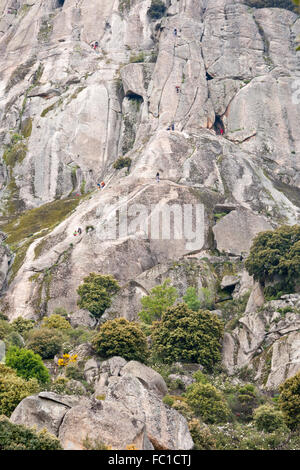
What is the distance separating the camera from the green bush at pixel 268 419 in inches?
1244

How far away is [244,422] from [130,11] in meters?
98.1

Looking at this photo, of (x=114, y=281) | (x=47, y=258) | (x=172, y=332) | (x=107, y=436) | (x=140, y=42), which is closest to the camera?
(x=107, y=436)

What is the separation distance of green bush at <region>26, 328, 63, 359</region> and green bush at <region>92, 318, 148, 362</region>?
3634 millimetres

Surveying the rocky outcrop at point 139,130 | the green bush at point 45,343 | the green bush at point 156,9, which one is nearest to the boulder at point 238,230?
the rocky outcrop at point 139,130

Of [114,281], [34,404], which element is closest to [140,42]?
[114,281]

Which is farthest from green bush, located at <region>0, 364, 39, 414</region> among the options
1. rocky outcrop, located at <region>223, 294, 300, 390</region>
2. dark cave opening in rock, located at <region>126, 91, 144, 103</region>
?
dark cave opening in rock, located at <region>126, 91, 144, 103</region>

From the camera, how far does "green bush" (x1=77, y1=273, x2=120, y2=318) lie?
5572 cm

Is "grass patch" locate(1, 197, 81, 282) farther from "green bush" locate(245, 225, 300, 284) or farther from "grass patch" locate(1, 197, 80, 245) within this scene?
"green bush" locate(245, 225, 300, 284)

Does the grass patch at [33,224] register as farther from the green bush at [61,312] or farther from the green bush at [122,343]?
the green bush at [122,343]

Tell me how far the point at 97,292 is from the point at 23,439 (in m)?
34.4

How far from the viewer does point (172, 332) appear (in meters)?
45.7

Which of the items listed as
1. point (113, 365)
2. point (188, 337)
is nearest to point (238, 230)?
point (188, 337)

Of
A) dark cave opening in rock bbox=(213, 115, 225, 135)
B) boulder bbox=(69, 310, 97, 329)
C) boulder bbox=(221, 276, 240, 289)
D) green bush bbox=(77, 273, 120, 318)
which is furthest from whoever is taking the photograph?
dark cave opening in rock bbox=(213, 115, 225, 135)
